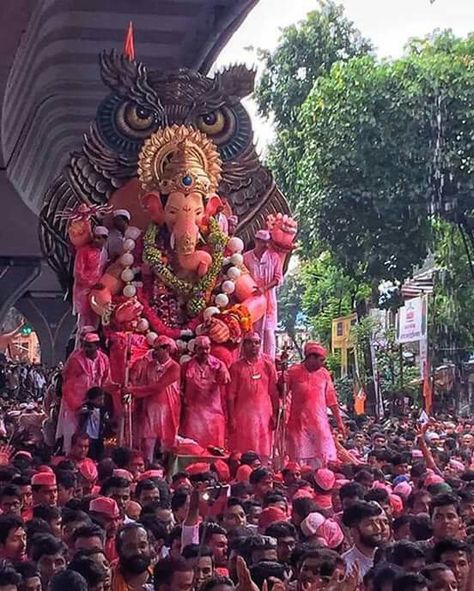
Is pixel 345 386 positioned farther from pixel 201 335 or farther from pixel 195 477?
pixel 195 477

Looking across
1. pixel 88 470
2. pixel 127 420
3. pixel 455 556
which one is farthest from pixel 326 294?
pixel 455 556

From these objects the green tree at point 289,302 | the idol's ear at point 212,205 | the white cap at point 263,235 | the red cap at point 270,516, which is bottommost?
the red cap at point 270,516

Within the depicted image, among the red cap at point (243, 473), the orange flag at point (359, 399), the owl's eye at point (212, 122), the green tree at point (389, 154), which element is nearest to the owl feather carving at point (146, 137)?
the owl's eye at point (212, 122)

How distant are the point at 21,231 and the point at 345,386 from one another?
8.46m

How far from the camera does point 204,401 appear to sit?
39.1 ft

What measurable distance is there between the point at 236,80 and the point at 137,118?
3.90ft

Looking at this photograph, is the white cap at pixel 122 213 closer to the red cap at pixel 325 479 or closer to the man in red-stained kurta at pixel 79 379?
the man in red-stained kurta at pixel 79 379

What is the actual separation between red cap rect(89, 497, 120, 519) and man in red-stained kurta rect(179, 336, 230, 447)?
13.4ft

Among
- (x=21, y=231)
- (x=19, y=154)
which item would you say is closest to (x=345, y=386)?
(x=21, y=231)

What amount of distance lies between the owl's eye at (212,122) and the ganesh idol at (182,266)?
0.45 meters

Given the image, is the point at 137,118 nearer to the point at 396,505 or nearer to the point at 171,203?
the point at 171,203

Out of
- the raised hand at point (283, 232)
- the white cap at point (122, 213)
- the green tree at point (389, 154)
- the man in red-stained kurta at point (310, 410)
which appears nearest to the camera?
the man in red-stained kurta at point (310, 410)

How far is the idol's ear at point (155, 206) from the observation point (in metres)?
13.0

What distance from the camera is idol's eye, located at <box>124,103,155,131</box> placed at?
44.5ft
